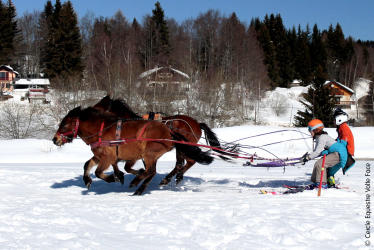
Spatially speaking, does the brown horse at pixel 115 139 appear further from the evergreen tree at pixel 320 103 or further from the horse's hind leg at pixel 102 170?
the evergreen tree at pixel 320 103

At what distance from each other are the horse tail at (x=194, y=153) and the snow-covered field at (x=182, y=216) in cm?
59

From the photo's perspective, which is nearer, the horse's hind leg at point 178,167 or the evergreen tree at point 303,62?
the horse's hind leg at point 178,167

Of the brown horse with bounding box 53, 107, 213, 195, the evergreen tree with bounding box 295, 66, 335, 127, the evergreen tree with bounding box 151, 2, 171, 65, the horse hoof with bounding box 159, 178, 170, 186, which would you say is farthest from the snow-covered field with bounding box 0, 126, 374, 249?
the evergreen tree with bounding box 151, 2, 171, 65

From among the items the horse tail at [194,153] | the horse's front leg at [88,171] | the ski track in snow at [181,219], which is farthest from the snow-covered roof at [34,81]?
the ski track in snow at [181,219]

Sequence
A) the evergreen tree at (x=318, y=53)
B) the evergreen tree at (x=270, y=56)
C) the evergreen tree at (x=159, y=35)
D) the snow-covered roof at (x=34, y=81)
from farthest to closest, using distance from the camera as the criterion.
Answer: the evergreen tree at (x=318, y=53), the evergreen tree at (x=270, y=56), the snow-covered roof at (x=34, y=81), the evergreen tree at (x=159, y=35)

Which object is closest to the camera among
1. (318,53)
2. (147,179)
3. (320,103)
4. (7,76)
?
(147,179)

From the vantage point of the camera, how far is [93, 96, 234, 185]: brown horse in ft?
27.0

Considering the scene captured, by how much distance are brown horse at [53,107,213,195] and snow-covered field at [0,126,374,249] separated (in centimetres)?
54

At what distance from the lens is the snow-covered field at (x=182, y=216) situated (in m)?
4.23

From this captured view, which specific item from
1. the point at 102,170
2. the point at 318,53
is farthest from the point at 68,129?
the point at 318,53

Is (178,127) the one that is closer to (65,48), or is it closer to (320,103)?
(320,103)

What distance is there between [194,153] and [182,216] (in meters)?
2.86

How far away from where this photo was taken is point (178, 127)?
896 centimetres

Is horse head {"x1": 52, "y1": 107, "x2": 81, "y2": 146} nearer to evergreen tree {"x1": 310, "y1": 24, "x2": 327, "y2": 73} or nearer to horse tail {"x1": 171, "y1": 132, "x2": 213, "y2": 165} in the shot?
horse tail {"x1": 171, "y1": 132, "x2": 213, "y2": 165}
